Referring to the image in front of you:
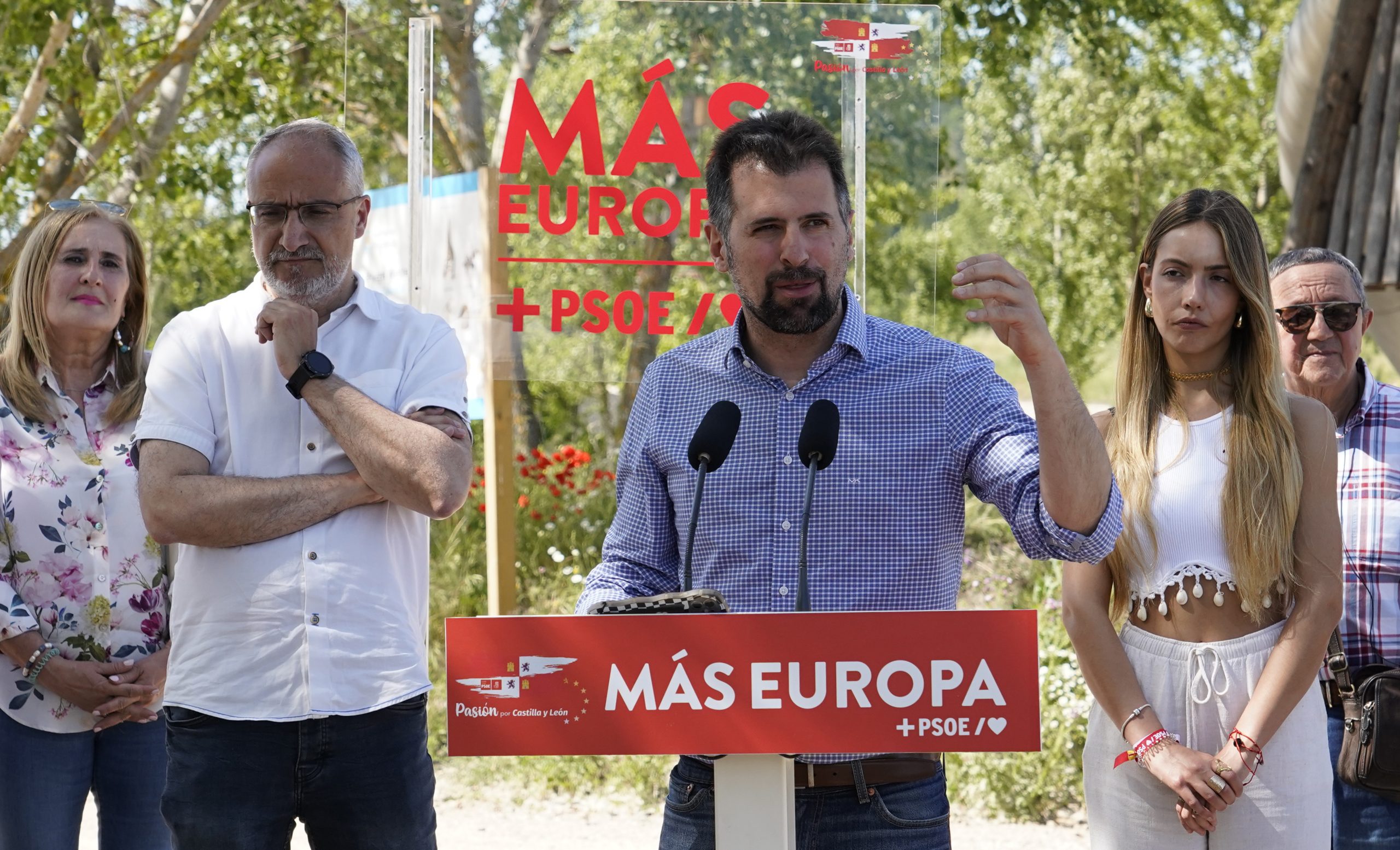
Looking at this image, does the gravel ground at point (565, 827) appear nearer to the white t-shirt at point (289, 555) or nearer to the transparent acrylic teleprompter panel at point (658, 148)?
the transparent acrylic teleprompter panel at point (658, 148)

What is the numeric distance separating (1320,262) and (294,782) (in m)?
2.90

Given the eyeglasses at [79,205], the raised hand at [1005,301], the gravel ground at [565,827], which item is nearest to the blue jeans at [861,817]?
the raised hand at [1005,301]

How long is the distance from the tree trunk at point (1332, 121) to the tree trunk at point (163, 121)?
6269 millimetres

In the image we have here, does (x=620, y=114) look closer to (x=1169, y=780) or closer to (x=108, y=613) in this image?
(x=108, y=613)

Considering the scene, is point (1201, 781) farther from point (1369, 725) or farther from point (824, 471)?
point (824, 471)

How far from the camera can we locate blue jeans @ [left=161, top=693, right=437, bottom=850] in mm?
2795

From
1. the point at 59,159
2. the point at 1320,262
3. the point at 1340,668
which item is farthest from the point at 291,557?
the point at 59,159

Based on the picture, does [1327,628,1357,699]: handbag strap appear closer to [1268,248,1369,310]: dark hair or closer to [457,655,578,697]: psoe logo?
[1268,248,1369,310]: dark hair

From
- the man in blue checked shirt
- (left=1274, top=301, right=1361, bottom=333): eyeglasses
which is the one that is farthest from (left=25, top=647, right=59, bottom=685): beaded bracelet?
(left=1274, top=301, right=1361, bottom=333): eyeglasses

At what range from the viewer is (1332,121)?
6492 millimetres

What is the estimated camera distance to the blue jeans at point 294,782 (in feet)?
9.17

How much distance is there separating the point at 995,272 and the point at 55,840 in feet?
9.35

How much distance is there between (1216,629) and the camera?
10.3ft

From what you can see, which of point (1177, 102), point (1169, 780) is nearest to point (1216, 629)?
point (1169, 780)
